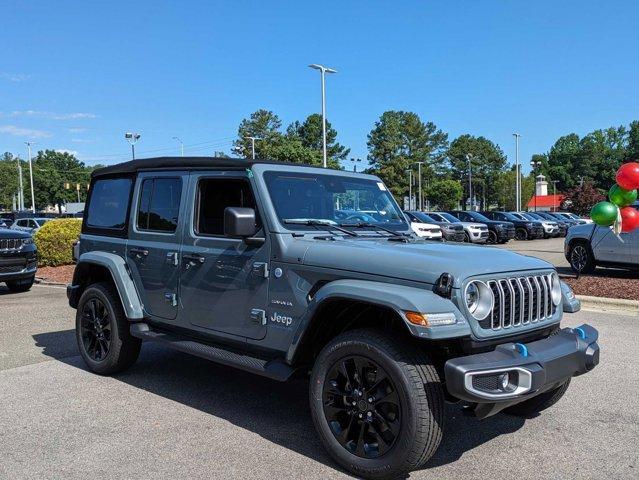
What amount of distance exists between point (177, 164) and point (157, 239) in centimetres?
68

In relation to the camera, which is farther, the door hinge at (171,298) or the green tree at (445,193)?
the green tree at (445,193)

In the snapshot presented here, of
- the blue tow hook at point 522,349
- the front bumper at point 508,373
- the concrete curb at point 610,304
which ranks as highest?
the blue tow hook at point 522,349

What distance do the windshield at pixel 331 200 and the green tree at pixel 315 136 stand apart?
260 feet

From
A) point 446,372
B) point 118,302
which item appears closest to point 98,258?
point 118,302

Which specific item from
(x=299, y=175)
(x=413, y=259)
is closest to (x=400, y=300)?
(x=413, y=259)

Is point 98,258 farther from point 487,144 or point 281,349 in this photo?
point 487,144

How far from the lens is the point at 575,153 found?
427 feet

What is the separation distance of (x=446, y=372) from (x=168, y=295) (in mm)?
2660

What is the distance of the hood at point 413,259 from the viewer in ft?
11.4

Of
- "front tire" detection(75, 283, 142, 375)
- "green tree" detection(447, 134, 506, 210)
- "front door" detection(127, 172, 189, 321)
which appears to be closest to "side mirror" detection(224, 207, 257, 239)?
"front door" detection(127, 172, 189, 321)

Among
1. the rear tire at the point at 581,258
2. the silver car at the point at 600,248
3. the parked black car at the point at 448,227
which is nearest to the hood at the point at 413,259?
the silver car at the point at 600,248

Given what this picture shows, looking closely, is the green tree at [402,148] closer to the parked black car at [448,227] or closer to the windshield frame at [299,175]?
the parked black car at [448,227]

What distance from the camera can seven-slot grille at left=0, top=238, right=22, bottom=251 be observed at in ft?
37.0

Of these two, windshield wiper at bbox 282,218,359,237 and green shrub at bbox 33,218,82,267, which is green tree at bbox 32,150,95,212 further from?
windshield wiper at bbox 282,218,359,237
